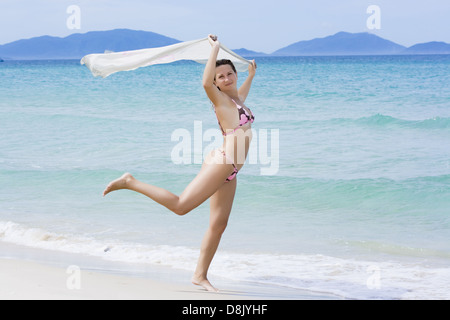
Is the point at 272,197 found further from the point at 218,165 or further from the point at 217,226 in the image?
the point at 218,165

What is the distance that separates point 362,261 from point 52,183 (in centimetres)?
574

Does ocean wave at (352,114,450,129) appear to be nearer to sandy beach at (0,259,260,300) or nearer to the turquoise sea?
the turquoise sea

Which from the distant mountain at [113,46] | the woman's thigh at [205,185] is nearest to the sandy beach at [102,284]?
the woman's thigh at [205,185]

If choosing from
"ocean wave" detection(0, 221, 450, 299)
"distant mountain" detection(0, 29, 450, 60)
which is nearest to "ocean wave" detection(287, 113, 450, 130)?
"ocean wave" detection(0, 221, 450, 299)

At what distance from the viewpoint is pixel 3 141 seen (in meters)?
14.9

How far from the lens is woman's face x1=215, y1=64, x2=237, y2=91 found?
4.66 meters

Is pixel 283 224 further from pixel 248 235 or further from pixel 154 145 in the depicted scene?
pixel 154 145

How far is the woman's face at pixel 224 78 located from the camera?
15.3 feet

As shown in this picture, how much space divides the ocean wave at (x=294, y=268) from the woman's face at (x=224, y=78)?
1.81 m

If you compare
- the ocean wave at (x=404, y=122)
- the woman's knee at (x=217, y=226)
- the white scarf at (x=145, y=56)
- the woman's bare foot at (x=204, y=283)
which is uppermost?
the white scarf at (x=145, y=56)

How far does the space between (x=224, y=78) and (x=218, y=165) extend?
2.23 ft

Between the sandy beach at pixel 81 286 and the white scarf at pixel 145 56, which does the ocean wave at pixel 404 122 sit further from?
the sandy beach at pixel 81 286

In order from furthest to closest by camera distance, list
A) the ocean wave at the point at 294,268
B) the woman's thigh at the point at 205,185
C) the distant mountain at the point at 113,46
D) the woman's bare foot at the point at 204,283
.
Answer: the distant mountain at the point at 113,46
the ocean wave at the point at 294,268
the woman's bare foot at the point at 204,283
the woman's thigh at the point at 205,185

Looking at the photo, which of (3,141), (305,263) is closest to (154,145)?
(3,141)
